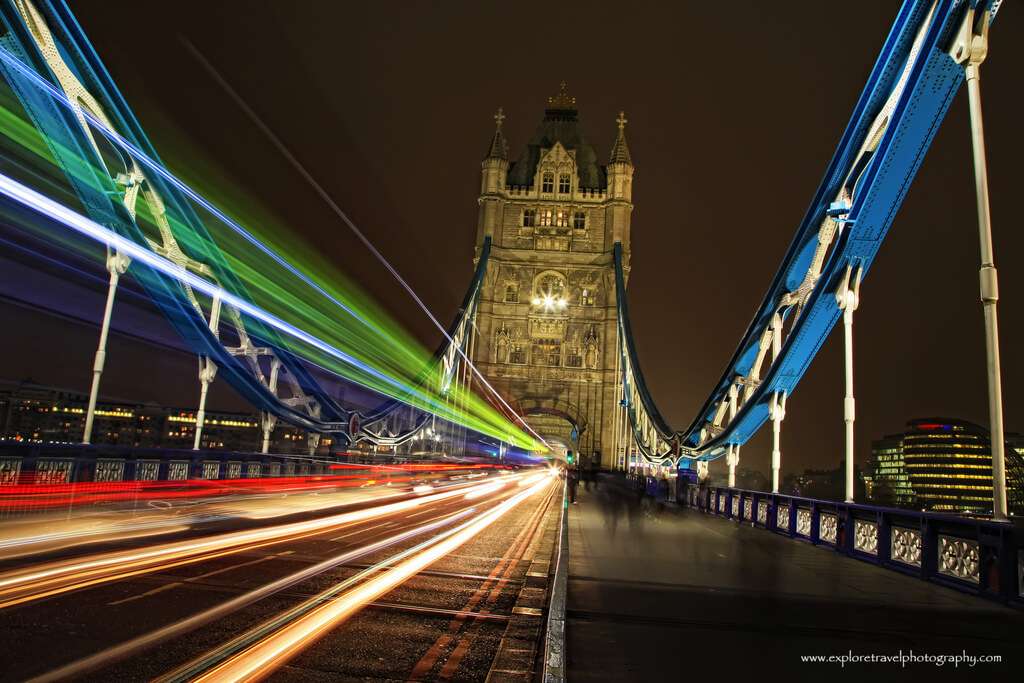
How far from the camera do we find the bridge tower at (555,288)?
62.1 meters

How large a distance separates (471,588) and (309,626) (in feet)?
8.98

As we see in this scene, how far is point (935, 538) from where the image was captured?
9836mm

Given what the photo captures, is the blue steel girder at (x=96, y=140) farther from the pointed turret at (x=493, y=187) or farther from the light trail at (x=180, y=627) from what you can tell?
the pointed turret at (x=493, y=187)

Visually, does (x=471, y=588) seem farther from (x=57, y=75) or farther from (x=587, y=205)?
(x=587, y=205)

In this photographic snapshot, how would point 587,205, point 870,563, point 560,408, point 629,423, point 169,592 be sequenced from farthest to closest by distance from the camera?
point 587,205
point 560,408
point 629,423
point 870,563
point 169,592

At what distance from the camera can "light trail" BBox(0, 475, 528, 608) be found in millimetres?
6504

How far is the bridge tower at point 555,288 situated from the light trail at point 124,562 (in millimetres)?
48818

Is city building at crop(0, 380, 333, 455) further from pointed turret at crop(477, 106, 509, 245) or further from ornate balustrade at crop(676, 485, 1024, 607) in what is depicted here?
ornate balustrade at crop(676, 485, 1024, 607)

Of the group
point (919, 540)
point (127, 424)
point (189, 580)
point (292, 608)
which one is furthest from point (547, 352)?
point (127, 424)

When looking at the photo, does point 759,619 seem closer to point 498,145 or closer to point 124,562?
point 124,562

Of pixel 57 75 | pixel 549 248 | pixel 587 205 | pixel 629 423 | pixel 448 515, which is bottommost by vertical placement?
pixel 448 515

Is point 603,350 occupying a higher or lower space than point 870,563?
higher

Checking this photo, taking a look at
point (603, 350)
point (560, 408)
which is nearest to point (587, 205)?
point (603, 350)

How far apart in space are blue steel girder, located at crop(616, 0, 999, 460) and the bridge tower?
40.7 meters
